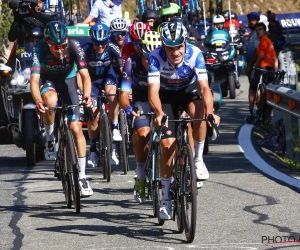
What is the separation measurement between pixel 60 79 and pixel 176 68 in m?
2.52

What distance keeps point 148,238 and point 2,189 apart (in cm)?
388

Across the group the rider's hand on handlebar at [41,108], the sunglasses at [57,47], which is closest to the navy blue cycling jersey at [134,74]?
the sunglasses at [57,47]

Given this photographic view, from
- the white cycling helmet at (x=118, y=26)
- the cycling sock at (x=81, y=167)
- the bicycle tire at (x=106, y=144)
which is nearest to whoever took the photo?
the cycling sock at (x=81, y=167)

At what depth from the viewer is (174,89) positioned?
10.0 m

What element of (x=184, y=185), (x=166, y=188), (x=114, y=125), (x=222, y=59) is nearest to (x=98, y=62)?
(x=114, y=125)

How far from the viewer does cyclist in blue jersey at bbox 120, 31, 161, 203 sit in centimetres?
1074

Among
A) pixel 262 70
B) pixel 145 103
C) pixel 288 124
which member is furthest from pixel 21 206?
pixel 262 70

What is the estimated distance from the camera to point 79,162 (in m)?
11.4

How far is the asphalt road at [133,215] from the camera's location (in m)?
8.98

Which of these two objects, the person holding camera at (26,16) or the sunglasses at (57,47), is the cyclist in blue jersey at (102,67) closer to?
the sunglasses at (57,47)

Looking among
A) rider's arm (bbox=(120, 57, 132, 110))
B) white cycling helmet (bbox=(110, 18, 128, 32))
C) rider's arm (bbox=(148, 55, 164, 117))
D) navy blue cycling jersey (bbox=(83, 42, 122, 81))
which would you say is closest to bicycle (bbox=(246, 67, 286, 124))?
white cycling helmet (bbox=(110, 18, 128, 32))

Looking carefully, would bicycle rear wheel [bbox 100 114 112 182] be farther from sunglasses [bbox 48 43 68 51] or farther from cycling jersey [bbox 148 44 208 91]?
cycling jersey [bbox 148 44 208 91]

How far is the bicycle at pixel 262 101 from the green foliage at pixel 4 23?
12567 mm

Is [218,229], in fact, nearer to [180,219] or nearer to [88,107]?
[180,219]
